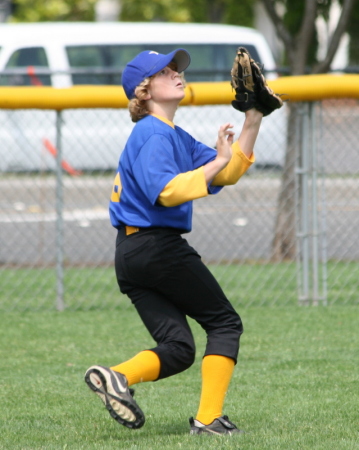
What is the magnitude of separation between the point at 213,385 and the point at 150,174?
93 centimetres

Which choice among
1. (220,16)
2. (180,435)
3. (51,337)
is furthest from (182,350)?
(220,16)

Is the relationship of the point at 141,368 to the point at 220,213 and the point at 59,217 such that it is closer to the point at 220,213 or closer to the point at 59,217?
the point at 59,217

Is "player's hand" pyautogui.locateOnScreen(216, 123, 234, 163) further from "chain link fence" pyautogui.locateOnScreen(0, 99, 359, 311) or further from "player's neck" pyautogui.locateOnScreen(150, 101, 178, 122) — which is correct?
"chain link fence" pyautogui.locateOnScreen(0, 99, 359, 311)

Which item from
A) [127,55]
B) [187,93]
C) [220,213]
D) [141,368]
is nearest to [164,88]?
[141,368]

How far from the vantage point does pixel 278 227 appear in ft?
26.7

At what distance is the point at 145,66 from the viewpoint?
355cm

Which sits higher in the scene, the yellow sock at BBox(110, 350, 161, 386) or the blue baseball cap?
the blue baseball cap

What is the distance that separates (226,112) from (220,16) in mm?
17239

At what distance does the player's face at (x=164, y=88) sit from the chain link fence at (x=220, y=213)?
9.65 ft

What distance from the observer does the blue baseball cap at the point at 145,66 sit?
354 centimetres

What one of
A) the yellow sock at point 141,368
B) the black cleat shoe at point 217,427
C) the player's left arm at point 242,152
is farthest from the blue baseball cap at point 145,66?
the black cleat shoe at point 217,427

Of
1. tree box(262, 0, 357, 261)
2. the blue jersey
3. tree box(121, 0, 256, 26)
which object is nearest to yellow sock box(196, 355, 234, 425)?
the blue jersey

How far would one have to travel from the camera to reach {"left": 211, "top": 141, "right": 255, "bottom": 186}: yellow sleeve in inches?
142

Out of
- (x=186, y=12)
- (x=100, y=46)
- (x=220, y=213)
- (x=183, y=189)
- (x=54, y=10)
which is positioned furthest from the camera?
(x=54, y=10)
